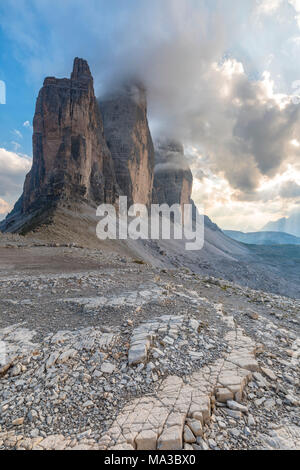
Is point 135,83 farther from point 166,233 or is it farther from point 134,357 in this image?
point 134,357

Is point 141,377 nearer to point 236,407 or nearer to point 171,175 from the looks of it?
point 236,407

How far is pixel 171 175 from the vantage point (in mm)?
117688

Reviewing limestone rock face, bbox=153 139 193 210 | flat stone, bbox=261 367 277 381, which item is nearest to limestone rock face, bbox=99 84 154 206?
limestone rock face, bbox=153 139 193 210

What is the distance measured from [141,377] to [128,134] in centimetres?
8107

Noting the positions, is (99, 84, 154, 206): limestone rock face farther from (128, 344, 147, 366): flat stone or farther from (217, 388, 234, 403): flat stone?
(217, 388, 234, 403): flat stone

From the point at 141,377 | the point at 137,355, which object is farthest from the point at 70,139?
the point at 141,377

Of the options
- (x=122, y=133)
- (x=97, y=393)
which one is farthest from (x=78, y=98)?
(x=97, y=393)

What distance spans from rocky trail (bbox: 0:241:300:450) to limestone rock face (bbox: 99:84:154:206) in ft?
225

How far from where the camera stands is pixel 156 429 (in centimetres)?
301

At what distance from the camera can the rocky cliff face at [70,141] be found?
50.4m

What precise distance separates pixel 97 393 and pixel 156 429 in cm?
115

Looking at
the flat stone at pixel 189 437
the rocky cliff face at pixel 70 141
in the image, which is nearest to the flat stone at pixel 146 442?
the flat stone at pixel 189 437

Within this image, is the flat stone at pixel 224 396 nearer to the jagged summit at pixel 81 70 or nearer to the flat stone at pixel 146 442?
the flat stone at pixel 146 442

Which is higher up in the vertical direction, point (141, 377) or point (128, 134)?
point (128, 134)
